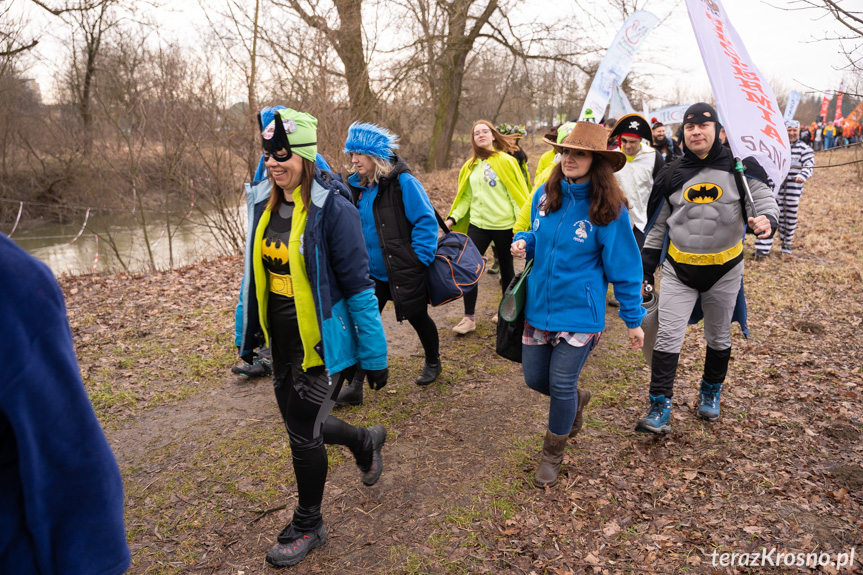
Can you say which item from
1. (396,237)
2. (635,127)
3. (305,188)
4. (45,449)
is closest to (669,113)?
(635,127)

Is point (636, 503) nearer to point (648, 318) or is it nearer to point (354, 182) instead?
point (648, 318)

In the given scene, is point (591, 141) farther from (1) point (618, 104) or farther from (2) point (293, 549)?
(1) point (618, 104)

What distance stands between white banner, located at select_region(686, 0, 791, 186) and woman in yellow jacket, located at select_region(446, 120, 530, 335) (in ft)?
8.37

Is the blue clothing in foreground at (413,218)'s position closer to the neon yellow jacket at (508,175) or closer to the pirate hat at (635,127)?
the neon yellow jacket at (508,175)

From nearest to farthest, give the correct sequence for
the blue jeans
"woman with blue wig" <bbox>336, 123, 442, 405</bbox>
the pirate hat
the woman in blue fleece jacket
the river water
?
the woman in blue fleece jacket → the blue jeans → "woman with blue wig" <bbox>336, 123, 442, 405</bbox> → the pirate hat → the river water

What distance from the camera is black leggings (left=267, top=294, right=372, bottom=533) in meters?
2.83

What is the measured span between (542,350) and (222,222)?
9575 millimetres

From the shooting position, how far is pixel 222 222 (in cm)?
1150

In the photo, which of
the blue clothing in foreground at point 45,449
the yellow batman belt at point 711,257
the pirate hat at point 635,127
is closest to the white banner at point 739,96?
the yellow batman belt at point 711,257

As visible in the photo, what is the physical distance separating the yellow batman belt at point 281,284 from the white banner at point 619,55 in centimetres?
713

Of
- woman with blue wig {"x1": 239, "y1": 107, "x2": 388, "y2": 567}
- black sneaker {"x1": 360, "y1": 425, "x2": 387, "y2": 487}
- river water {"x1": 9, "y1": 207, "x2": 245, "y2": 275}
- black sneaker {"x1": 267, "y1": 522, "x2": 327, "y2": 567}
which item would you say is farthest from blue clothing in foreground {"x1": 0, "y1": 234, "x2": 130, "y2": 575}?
river water {"x1": 9, "y1": 207, "x2": 245, "y2": 275}

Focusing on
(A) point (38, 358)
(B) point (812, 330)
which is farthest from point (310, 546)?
(B) point (812, 330)

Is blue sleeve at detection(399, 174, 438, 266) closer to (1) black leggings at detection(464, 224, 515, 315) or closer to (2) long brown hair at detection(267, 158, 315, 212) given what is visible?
(2) long brown hair at detection(267, 158, 315, 212)

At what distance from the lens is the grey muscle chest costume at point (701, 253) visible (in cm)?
397
